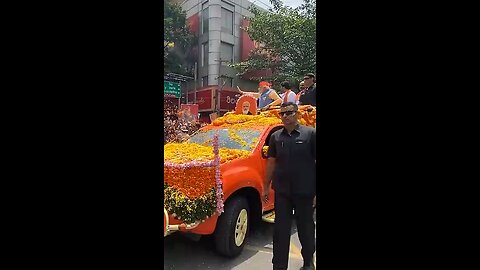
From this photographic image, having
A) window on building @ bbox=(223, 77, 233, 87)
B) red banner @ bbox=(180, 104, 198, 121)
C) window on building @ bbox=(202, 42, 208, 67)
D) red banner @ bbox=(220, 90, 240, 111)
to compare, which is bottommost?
red banner @ bbox=(180, 104, 198, 121)

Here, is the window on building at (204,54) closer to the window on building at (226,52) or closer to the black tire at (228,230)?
the window on building at (226,52)

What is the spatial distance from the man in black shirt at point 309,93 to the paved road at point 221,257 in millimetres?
513

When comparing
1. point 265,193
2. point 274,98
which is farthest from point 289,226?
point 274,98

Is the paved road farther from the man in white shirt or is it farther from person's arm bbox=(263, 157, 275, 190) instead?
the man in white shirt

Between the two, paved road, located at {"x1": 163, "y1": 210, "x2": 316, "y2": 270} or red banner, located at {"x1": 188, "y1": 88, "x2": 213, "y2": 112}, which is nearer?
paved road, located at {"x1": 163, "y1": 210, "x2": 316, "y2": 270}

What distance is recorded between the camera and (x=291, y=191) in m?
1.57

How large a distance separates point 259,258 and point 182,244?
0.33 metres

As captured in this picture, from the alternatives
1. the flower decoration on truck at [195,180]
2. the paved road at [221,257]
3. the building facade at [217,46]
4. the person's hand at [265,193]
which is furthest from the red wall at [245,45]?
the paved road at [221,257]

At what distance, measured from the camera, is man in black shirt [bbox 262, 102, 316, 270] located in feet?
5.09

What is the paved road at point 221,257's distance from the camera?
158cm

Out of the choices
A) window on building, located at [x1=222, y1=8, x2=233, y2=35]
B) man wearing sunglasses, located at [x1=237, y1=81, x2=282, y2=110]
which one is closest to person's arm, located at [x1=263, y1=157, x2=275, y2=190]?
man wearing sunglasses, located at [x1=237, y1=81, x2=282, y2=110]

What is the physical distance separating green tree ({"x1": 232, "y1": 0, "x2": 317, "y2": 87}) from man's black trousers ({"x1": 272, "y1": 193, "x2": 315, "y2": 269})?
1.61 feet
